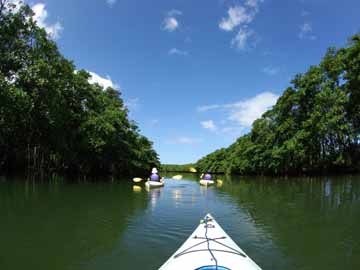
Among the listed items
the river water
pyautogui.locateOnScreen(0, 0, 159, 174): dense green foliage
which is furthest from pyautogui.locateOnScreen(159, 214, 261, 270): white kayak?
pyautogui.locateOnScreen(0, 0, 159, 174): dense green foliage

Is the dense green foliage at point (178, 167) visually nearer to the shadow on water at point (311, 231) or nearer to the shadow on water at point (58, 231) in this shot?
the shadow on water at point (311, 231)

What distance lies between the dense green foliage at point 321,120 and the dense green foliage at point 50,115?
2371 cm

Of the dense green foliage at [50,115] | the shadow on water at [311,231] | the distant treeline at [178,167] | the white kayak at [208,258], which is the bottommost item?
the distant treeline at [178,167]

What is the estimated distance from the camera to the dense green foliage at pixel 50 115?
91.0 feet

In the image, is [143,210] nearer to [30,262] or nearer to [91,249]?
[91,249]

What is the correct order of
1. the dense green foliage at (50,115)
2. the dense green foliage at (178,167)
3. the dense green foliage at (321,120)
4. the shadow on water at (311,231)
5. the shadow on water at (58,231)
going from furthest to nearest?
the dense green foliage at (178,167)
the dense green foliage at (321,120)
the dense green foliage at (50,115)
the shadow on water at (311,231)
the shadow on water at (58,231)

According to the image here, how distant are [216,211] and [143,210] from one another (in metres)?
3.61

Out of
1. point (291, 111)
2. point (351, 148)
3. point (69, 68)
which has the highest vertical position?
point (69, 68)

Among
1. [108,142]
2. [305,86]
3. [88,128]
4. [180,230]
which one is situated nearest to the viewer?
[180,230]

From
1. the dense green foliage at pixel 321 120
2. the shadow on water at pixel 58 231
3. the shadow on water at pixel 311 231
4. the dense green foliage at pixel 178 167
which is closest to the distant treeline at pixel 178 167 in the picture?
the dense green foliage at pixel 178 167

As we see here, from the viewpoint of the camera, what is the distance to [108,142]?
133 ft

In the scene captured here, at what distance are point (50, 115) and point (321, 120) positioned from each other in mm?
32821

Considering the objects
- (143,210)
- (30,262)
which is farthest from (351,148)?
(30,262)

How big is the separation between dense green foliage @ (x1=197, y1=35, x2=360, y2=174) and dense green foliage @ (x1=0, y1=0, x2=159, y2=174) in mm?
23707
